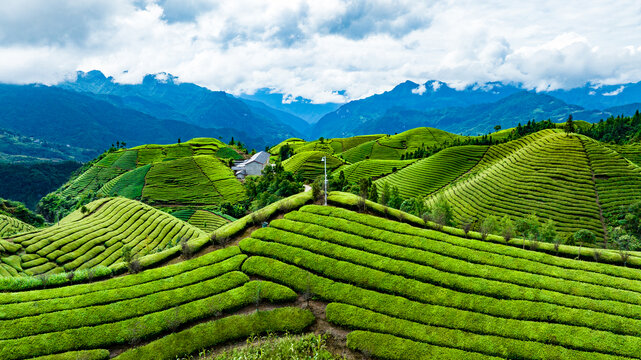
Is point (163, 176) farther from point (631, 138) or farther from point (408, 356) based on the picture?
point (631, 138)

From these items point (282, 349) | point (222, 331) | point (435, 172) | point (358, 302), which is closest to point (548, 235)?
point (358, 302)

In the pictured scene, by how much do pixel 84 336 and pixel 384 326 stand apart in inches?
974

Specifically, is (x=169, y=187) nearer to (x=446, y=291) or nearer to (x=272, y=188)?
(x=272, y=188)

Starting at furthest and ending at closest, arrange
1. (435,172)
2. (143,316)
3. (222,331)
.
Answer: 1. (435,172)
2. (143,316)
3. (222,331)

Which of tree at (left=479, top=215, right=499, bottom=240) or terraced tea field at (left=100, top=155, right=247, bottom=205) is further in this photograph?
terraced tea field at (left=100, top=155, right=247, bottom=205)

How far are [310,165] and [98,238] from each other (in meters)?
117

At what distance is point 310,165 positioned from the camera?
175 m

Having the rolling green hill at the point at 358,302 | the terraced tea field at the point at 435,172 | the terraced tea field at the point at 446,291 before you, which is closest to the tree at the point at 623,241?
the rolling green hill at the point at 358,302

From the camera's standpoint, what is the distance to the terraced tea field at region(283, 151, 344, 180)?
16725 cm

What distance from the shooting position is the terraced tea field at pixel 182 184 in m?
153

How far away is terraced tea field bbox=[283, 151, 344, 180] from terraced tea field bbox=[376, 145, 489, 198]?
130 ft

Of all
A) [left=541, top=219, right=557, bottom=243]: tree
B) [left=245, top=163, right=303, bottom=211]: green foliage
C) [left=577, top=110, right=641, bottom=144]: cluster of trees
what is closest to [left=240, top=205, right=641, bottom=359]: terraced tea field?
[left=541, top=219, right=557, bottom=243]: tree

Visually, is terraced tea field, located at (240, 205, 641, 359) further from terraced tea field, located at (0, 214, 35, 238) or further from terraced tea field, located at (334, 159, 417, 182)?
terraced tea field, located at (334, 159, 417, 182)

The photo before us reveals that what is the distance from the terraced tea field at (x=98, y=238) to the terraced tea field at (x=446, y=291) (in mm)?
32766
